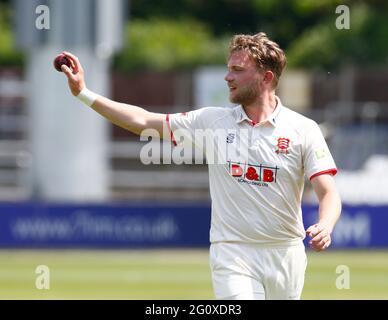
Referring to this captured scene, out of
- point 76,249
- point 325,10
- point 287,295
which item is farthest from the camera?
point 325,10

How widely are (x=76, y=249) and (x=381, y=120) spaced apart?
12180 millimetres

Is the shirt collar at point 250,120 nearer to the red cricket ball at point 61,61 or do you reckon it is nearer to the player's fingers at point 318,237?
the player's fingers at point 318,237

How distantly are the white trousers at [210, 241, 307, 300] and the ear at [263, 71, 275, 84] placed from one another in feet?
3.64

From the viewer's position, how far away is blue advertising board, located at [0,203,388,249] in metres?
21.5

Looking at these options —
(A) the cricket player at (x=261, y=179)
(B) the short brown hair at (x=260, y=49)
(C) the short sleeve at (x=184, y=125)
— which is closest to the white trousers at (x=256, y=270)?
(A) the cricket player at (x=261, y=179)

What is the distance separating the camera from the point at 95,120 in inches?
1077

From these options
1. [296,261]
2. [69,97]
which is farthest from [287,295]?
[69,97]

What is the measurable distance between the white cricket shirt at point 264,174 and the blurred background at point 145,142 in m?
6.46

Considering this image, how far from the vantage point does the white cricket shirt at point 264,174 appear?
329 inches

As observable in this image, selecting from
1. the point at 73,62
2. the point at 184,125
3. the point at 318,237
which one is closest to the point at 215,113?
the point at 184,125

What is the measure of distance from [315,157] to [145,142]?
726 inches

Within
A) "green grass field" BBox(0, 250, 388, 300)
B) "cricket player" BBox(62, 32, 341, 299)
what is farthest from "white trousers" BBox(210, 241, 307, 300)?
"green grass field" BBox(0, 250, 388, 300)

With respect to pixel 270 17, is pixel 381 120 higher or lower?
lower

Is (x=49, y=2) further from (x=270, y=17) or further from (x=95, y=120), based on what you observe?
(x=270, y=17)
